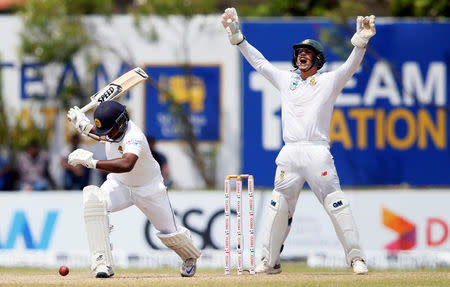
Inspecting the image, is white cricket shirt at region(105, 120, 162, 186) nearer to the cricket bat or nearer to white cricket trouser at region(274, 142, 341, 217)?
the cricket bat

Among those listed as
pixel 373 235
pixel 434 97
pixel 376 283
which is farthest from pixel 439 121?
pixel 376 283

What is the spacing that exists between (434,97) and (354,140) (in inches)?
Result: 48.8

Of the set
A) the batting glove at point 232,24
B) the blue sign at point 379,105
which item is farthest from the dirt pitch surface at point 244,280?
the blue sign at point 379,105

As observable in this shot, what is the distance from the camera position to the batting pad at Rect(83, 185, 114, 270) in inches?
290

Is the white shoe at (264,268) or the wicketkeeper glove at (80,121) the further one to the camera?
the white shoe at (264,268)

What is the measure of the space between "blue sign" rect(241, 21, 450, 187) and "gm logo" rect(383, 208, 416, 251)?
304 centimetres

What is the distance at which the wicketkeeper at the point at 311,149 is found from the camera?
25.1ft

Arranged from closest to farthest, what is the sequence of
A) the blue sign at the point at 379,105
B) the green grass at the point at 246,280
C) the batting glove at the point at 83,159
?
1. the green grass at the point at 246,280
2. the batting glove at the point at 83,159
3. the blue sign at the point at 379,105

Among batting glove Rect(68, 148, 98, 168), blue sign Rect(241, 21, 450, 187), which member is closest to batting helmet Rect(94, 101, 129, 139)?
batting glove Rect(68, 148, 98, 168)

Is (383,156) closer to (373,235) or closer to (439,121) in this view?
(439,121)

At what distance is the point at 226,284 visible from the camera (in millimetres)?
6965

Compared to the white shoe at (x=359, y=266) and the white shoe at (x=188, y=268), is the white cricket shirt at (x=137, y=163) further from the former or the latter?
the white shoe at (x=359, y=266)

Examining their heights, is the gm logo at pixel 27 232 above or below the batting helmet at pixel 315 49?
below

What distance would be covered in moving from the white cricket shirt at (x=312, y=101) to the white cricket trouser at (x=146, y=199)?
3.18ft
